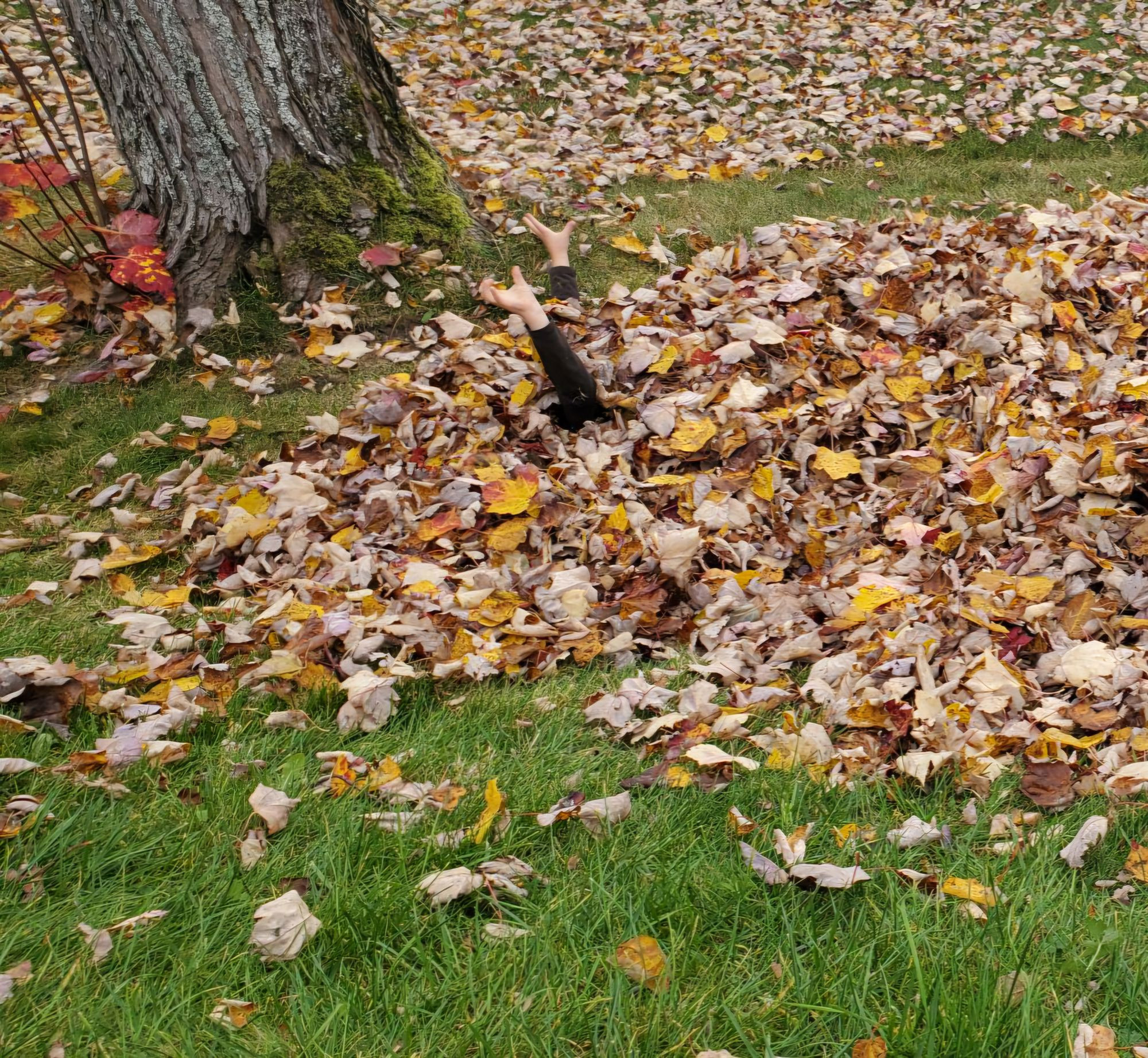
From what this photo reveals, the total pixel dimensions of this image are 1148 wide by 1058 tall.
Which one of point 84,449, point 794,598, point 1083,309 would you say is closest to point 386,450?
point 84,449

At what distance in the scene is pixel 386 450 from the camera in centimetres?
393

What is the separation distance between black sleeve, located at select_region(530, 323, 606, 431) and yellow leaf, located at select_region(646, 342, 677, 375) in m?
0.34

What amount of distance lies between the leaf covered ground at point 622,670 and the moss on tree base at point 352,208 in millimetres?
196

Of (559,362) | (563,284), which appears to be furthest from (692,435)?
(563,284)

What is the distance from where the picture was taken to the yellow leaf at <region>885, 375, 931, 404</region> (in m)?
3.85

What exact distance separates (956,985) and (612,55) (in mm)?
8558

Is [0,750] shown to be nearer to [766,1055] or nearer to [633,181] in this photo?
[766,1055]

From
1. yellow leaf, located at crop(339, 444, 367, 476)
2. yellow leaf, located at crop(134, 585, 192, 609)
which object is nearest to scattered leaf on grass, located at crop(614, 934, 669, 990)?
yellow leaf, located at crop(134, 585, 192, 609)

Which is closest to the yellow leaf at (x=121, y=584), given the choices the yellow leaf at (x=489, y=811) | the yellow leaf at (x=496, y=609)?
the yellow leaf at (x=496, y=609)

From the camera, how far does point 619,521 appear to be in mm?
3471

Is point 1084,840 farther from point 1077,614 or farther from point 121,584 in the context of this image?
point 121,584

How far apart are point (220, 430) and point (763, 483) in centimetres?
241

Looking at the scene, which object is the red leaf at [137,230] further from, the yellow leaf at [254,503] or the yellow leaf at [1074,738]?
the yellow leaf at [1074,738]

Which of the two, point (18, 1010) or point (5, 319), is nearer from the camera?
point (18, 1010)
